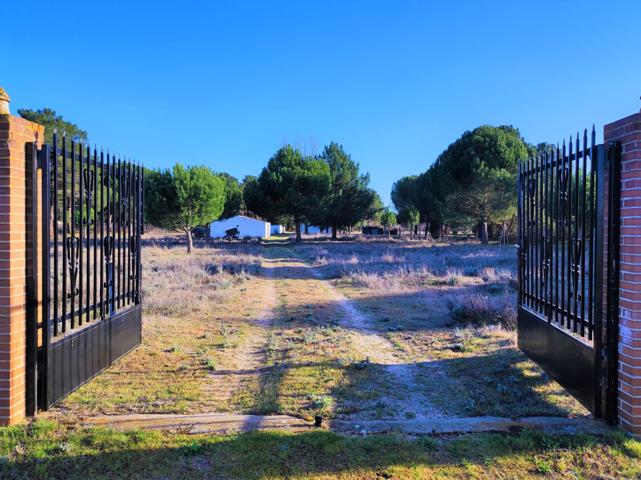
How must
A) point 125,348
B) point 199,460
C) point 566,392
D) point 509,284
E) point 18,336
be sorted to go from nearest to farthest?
point 199,460 → point 18,336 → point 566,392 → point 125,348 → point 509,284

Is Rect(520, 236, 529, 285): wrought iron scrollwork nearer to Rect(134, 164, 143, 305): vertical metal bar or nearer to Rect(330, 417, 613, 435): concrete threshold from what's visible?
Rect(330, 417, 613, 435): concrete threshold

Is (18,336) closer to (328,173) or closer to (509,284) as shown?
(509,284)

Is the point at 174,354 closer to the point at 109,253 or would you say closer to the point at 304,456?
the point at 109,253

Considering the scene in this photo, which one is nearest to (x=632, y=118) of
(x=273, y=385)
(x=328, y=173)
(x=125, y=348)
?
(x=273, y=385)

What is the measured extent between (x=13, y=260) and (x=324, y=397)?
9.85 ft

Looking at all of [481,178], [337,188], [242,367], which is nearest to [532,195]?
[242,367]

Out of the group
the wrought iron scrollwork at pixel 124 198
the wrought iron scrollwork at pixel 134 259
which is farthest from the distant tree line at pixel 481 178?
the wrought iron scrollwork at pixel 124 198

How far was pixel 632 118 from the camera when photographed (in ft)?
11.2

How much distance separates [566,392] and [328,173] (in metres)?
38.6

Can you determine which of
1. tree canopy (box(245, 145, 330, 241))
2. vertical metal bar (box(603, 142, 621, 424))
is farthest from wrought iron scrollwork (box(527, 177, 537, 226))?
tree canopy (box(245, 145, 330, 241))

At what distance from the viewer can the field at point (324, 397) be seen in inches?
121

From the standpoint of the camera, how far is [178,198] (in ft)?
103

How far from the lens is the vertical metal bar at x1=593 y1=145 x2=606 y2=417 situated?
3615mm

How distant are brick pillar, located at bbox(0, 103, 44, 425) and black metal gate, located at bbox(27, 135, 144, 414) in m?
0.08
